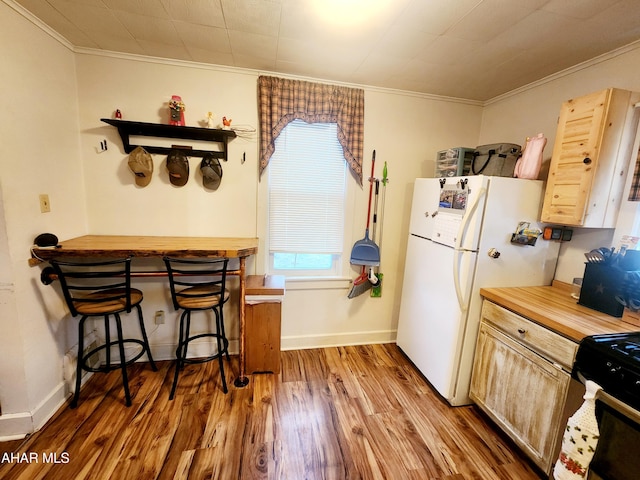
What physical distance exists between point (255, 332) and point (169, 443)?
85cm

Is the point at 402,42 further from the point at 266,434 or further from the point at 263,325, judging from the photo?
the point at 266,434

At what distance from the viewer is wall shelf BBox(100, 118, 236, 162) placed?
2.05 metres

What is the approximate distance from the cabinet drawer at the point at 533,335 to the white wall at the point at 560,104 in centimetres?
66

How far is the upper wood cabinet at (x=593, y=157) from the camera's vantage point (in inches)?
60.6

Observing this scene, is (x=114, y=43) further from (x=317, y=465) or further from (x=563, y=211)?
(x=563, y=211)

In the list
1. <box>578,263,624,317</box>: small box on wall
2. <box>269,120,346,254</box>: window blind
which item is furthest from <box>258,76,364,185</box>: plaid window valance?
<box>578,263,624,317</box>: small box on wall

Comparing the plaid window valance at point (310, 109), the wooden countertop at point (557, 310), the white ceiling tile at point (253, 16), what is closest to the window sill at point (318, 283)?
the plaid window valance at point (310, 109)

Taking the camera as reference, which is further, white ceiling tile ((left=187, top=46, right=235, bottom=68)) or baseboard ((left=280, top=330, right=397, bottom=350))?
baseboard ((left=280, top=330, right=397, bottom=350))

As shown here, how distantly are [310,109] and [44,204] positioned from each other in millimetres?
2015

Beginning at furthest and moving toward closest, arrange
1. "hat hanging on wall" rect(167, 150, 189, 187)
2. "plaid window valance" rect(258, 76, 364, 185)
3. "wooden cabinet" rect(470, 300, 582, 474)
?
1. "plaid window valance" rect(258, 76, 364, 185)
2. "hat hanging on wall" rect(167, 150, 189, 187)
3. "wooden cabinet" rect(470, 300, 582, 474)

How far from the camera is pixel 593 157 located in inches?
61.9

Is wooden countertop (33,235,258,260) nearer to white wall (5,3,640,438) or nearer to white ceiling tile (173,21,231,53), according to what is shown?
white wall (5,3,640,438)

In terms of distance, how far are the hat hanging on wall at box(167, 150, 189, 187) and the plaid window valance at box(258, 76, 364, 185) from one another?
2.01ft

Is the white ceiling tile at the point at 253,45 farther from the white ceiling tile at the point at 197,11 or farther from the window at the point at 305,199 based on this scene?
the window at the point at 305,199
